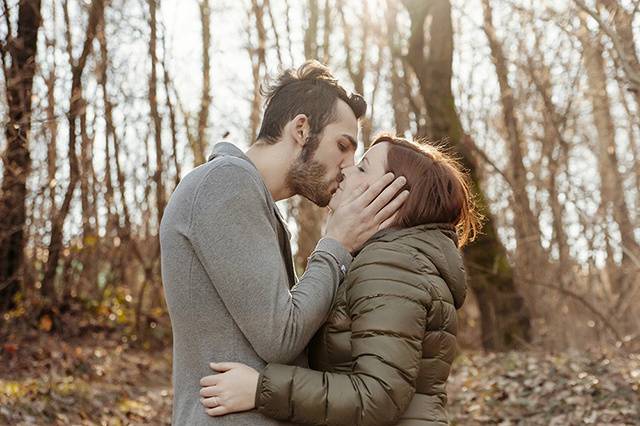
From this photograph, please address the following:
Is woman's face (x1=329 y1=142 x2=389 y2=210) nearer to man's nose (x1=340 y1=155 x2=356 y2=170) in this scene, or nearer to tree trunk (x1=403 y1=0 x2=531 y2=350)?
man's nose (x1=340 y1=155 x2=356 y2=170)

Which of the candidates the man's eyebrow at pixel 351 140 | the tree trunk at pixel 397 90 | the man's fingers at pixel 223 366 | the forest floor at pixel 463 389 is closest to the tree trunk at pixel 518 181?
the tree trunk at pixel 397 90

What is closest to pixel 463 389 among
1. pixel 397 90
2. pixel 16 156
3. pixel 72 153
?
pixel 16 156

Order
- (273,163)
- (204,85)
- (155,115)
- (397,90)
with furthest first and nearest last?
(397,90) < (204,85) < (155,115) < (273,163)

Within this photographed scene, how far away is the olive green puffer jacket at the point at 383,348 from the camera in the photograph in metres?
3.03

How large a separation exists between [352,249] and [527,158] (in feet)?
47.5

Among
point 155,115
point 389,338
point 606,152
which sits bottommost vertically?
point 389,338

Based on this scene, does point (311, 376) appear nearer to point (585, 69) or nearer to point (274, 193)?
point (274, 193)

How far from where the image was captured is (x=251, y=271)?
307cm

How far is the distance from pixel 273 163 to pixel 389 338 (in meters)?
1.01

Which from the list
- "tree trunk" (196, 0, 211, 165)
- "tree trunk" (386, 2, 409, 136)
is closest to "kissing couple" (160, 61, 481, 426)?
"tree trunk" (196, 0, 211, 165)

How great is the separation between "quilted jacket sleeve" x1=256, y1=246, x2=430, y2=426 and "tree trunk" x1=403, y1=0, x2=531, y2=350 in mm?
9008

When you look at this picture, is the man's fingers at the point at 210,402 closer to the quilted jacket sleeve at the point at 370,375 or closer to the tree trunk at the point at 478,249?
the quilted jacket sleeve at the point at 370,375

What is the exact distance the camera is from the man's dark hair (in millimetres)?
3797

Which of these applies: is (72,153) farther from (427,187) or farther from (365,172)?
(427,187)
